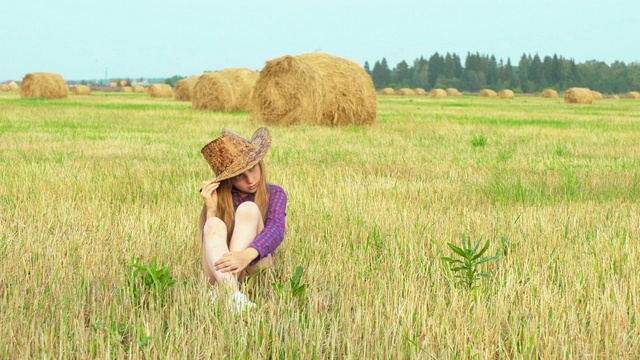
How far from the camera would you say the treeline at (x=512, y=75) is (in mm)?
129500

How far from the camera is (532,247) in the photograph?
520 cm

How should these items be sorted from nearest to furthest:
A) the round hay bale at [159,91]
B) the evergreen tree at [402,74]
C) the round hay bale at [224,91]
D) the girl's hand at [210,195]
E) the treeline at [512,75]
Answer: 1. the girl's hand at [210,195]
2. the round hay bale at [224,91]
3. the round hay bale at [159,91]
4. the treeline at [512,75]
5. the evergreen tree at [402,74]

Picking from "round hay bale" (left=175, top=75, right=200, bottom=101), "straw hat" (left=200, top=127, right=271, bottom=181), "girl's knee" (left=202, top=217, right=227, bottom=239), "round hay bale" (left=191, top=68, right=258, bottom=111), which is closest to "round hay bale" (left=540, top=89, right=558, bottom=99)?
"round hay bale" (left=175, top=75, right=200, bottom=101)

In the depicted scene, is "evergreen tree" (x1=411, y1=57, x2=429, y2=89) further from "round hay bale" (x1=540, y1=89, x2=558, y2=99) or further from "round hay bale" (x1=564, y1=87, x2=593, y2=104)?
"round hay bale" (x1=564, y1=87, x2=593, y2=104)

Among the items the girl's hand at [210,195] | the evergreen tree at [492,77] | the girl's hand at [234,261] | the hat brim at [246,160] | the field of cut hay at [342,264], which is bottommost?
the field of cut hay at [342,264]

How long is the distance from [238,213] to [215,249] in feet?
0.78

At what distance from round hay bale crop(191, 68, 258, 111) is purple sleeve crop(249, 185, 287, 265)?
Answer: 21.0 metres

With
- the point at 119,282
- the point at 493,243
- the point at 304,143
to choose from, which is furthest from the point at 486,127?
the point at 119,282

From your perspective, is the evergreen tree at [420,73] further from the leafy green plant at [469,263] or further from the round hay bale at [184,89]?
the leafy green plant at [469,263]

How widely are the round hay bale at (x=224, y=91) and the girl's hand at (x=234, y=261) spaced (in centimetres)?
2136

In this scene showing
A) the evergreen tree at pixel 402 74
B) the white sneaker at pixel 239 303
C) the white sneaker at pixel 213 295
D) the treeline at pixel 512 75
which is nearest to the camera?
the white sneaker at pixel 239 303

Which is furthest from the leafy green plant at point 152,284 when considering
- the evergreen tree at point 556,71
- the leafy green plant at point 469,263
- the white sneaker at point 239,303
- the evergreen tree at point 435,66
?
the evergreen tree at point 435,66

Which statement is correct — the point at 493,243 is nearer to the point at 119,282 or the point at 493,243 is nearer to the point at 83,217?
the point at 119,282

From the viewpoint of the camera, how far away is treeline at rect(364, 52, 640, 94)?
129500 mm
